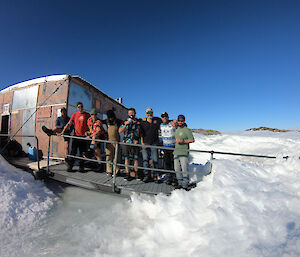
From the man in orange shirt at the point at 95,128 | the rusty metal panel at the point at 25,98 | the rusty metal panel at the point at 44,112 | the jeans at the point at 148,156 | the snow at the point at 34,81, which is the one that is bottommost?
the jeans at the point at 148,156

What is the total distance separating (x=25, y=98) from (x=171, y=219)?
327 inches

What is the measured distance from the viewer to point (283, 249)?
127cm

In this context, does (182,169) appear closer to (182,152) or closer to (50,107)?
(182,152)

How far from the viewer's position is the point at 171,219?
208 cm

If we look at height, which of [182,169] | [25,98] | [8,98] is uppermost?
[8,98]

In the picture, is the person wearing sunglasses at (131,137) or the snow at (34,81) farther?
the snow at (34,81)

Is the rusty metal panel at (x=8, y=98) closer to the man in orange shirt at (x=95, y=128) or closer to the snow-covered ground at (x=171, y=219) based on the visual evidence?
the snow-covered ground at (x=171, y=219)

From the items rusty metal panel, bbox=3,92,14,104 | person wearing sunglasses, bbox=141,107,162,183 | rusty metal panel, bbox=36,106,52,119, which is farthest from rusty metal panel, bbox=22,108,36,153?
person wearing sunglasses, bbox=141,107,162,183

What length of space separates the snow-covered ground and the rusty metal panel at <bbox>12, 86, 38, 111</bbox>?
13.3 ft

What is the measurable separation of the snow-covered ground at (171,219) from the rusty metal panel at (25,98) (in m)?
4.06

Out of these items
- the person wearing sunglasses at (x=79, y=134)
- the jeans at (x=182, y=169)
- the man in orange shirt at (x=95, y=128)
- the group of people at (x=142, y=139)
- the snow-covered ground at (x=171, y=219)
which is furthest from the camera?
the person wearing sunglasses at (x=79, y=134)

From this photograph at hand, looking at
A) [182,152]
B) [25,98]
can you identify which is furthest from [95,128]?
[25,98]

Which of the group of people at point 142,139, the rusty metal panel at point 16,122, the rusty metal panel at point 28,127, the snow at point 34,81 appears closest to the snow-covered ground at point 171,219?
the group of people at point 142,139

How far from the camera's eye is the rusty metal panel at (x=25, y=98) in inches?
238
